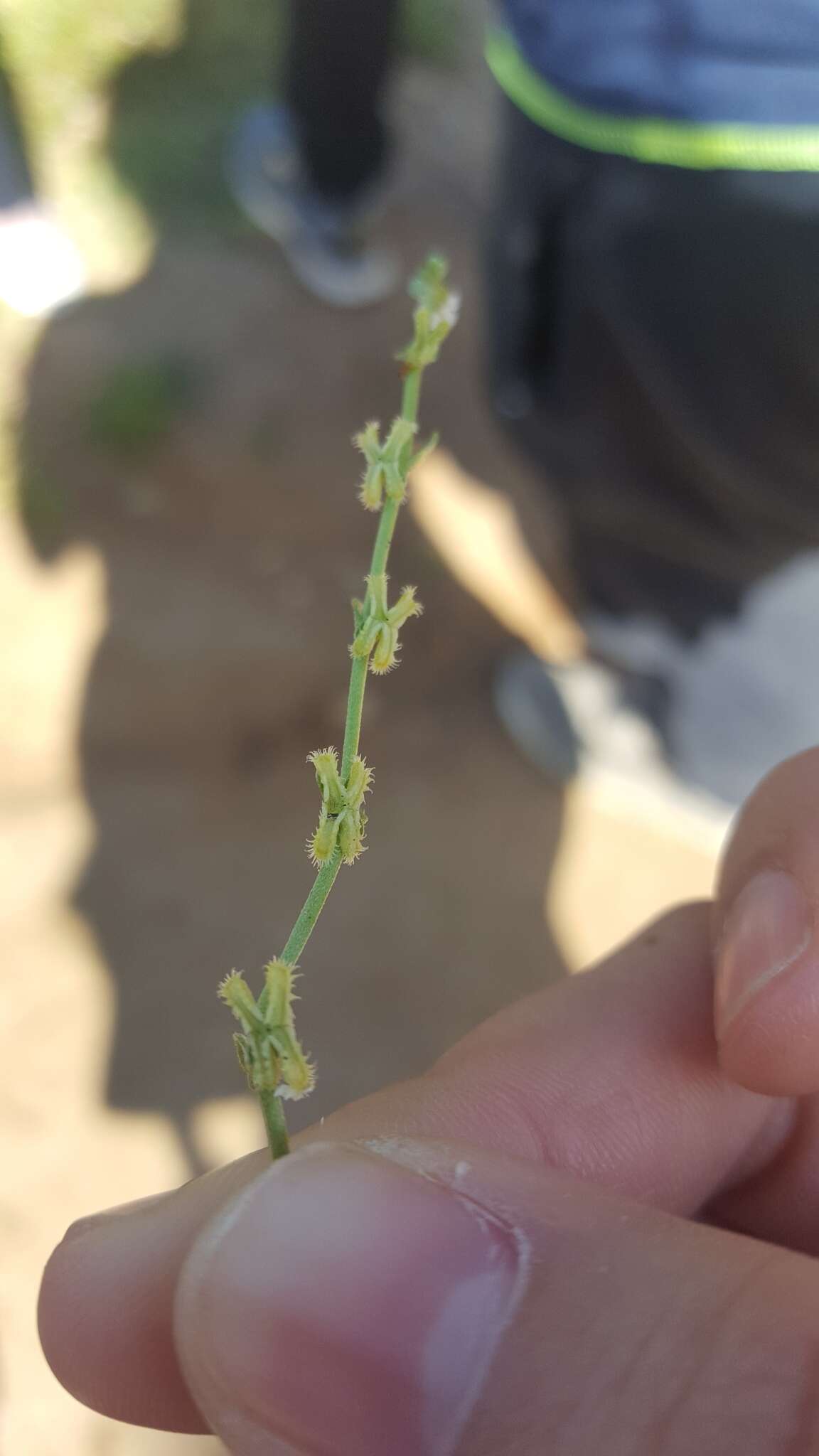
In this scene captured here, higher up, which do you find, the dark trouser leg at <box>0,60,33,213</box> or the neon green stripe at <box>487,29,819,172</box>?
the dark trouser leg at <box>0,60,33,213</box>

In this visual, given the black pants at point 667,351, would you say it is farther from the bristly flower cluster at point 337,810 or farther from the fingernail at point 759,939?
the bristly flower cluster at point 337,810

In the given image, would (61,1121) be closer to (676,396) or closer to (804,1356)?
(804,1356)

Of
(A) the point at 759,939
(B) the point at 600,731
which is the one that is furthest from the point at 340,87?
(A) the point at 759,939

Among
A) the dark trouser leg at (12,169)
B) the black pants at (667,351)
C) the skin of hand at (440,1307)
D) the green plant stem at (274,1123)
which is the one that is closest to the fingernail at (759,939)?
the skin of hand at (440,1307)

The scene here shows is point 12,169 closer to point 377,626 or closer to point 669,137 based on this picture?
point 669,137

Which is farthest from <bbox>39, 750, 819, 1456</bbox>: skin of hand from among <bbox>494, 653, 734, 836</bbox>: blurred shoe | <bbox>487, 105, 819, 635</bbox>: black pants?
<bbox>494, 653, 734, 836</bbox>: blurred shoe

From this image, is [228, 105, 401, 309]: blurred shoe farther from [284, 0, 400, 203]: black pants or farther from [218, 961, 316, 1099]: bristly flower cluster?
[218, 961, 316, 1099]: bristly flower cluster
